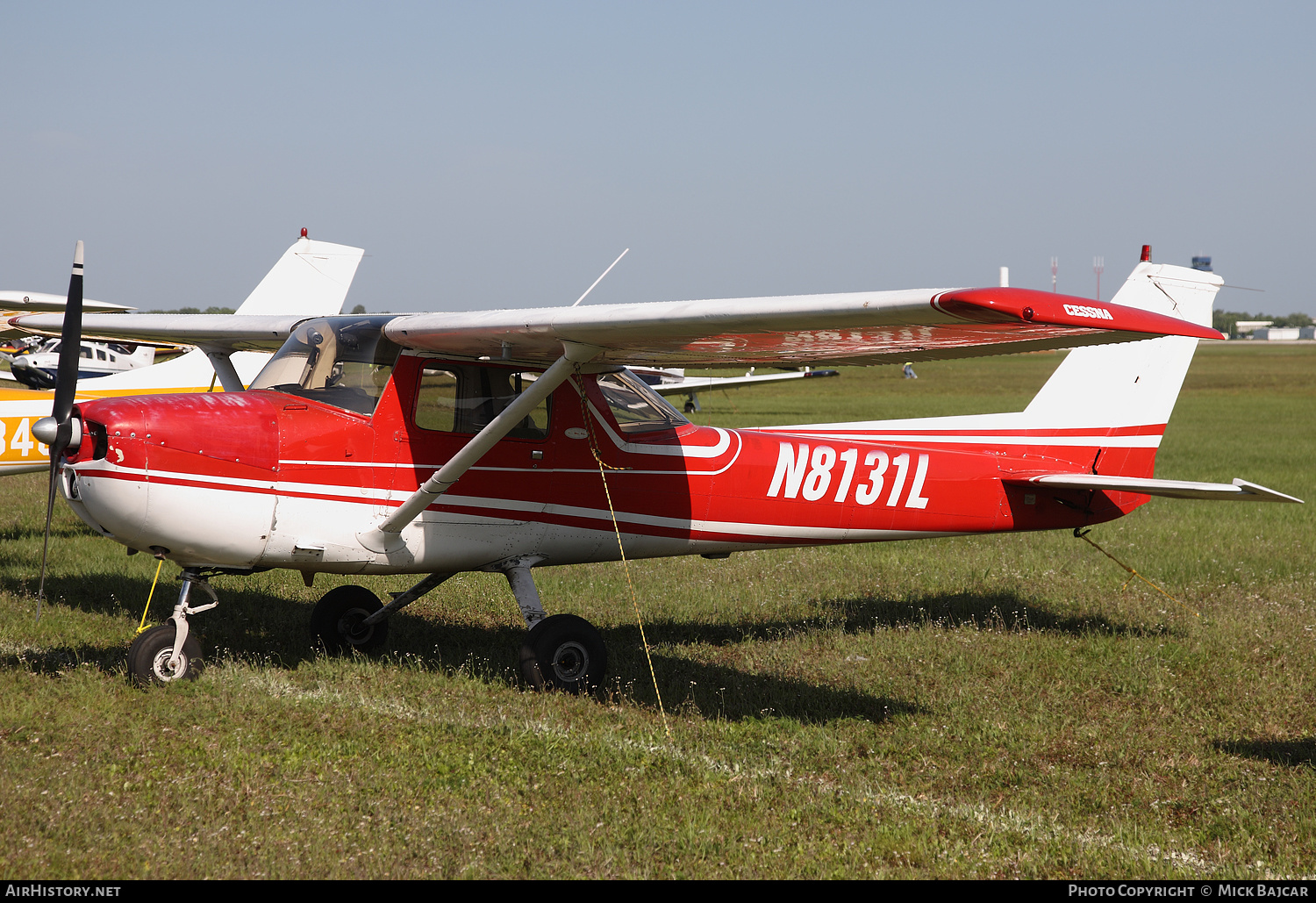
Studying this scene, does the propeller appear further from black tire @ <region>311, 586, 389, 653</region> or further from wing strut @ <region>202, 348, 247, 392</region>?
black tire @ <region>311, 586, 389, 653</region>

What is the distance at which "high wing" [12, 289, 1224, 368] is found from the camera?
4.25 m

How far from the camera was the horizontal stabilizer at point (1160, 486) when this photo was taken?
Result: 6496mm

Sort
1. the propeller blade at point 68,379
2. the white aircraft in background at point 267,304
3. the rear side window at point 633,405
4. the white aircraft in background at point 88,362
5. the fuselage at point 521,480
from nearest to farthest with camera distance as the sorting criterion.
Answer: the propeller blade at point 68,379
the fuselage at point 521,480
the rear side window at point 633,405
the white aircraft in background at point 267,304
the white aircraft in background at point 88,362

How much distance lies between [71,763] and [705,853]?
301 cm

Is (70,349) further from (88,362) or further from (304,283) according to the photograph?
(88,362)

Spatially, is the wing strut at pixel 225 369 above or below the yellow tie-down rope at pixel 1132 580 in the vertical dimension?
above

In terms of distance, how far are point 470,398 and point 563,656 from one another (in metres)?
1.67

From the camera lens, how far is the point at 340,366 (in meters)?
6.32

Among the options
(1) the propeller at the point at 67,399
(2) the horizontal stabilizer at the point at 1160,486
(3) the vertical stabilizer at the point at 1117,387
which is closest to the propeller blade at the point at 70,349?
(1) the propeller at the point at 67,399

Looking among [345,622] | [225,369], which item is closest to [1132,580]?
[345,622]

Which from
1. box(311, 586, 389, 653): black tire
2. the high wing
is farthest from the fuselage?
box(311, 586, 389, 653): black tire

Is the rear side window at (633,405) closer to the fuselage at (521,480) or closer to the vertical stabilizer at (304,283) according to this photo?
the fuselage at (521,480)

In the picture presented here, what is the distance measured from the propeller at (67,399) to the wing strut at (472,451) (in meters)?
1.59
